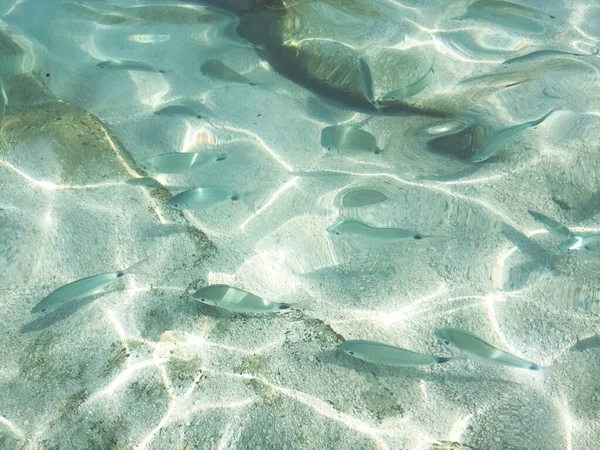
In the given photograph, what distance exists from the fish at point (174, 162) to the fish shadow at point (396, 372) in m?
2.00

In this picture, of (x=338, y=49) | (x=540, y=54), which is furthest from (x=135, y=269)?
(x=540, y=54)

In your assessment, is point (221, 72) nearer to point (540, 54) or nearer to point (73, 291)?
point (73, 291)

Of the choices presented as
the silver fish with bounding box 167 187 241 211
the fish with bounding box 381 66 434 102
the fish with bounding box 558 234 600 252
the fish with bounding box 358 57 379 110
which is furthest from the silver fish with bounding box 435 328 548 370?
the fish with bounding box 358 57 379 110

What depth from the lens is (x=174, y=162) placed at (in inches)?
147

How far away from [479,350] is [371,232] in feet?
3.55

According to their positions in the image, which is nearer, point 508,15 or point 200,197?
point 200,197

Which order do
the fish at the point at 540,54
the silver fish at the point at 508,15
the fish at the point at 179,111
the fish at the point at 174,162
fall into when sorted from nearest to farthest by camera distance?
1. the fish at the point at 174,162
2. the fish at the point at 179,111
3. the fish at the point at 540,54
4. the silver fish at the point at 508,15

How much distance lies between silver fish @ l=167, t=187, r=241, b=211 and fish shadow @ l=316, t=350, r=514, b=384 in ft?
4.77

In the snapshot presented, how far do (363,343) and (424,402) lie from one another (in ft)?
1.56

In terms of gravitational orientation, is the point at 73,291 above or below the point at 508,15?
below

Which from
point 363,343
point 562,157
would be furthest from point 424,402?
point 562,157

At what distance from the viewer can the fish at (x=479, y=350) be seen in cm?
245

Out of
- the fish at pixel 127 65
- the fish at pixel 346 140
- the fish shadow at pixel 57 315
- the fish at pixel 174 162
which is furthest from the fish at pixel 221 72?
the fish shadow at pixel 57 315

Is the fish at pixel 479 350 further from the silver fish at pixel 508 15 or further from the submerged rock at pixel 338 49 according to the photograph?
the silver fish at pixel 508 15
